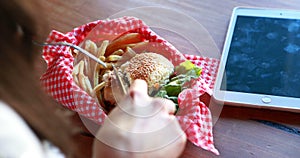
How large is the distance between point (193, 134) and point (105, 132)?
14 cm

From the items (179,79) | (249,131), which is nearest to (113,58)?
(179,79)

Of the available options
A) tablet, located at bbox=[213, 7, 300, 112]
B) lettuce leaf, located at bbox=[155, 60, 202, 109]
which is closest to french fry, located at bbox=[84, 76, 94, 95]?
lettuce leaf, located at bbox=[155, 60, 202, 109]

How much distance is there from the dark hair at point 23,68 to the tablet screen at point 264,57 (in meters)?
0.39

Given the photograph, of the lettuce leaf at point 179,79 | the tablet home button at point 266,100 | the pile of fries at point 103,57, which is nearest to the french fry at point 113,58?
the pile of fries at point 103,57

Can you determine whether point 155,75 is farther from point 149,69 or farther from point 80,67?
point 80,67

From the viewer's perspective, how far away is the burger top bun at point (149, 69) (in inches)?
32.5

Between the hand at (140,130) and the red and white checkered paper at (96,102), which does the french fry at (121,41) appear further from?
the hand at (140,130)

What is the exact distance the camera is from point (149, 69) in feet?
2.74

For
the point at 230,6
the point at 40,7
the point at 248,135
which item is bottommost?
the point at 248,135

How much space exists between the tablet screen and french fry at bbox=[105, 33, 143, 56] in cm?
18

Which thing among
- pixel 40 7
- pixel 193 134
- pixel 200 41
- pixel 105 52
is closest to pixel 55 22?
Result: pixel 105 52

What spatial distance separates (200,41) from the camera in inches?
37.5

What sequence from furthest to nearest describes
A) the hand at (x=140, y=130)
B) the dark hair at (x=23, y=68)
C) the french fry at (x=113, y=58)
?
the french fry at (x=113, y=58) → the hand at (x=140, y=130) → the dark hair at (x=23, y=68)

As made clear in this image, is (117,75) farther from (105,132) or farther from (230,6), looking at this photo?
(230,6)
